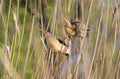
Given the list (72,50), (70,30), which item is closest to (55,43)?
(70,30)

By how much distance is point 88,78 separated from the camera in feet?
5.16

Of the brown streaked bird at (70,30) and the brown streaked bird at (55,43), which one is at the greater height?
the brown streaked bird at (70,30)

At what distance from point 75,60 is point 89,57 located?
0.37 ft

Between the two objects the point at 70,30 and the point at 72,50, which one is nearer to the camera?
the point at 70,30

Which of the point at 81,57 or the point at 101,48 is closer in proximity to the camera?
the point at 81,57

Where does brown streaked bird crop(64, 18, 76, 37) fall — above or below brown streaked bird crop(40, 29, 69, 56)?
above

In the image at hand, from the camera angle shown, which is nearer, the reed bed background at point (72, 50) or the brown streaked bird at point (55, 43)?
the brown streaked bird at point (55, 43)

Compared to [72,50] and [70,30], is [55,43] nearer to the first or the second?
[70,30]

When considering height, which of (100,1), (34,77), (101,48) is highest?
(100,1)

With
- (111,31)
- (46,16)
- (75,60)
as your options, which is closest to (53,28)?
(75,60)

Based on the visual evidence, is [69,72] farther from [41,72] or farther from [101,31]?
[101,31]

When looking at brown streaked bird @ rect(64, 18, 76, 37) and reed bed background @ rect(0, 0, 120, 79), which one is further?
reed bed background @ rect(0, 0, 120, 79)

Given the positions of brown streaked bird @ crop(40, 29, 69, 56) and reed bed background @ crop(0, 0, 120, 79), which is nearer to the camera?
brown streaked bird @ crop(40, 29, 69, 56)

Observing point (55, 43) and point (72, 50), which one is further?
point (72, 50)
